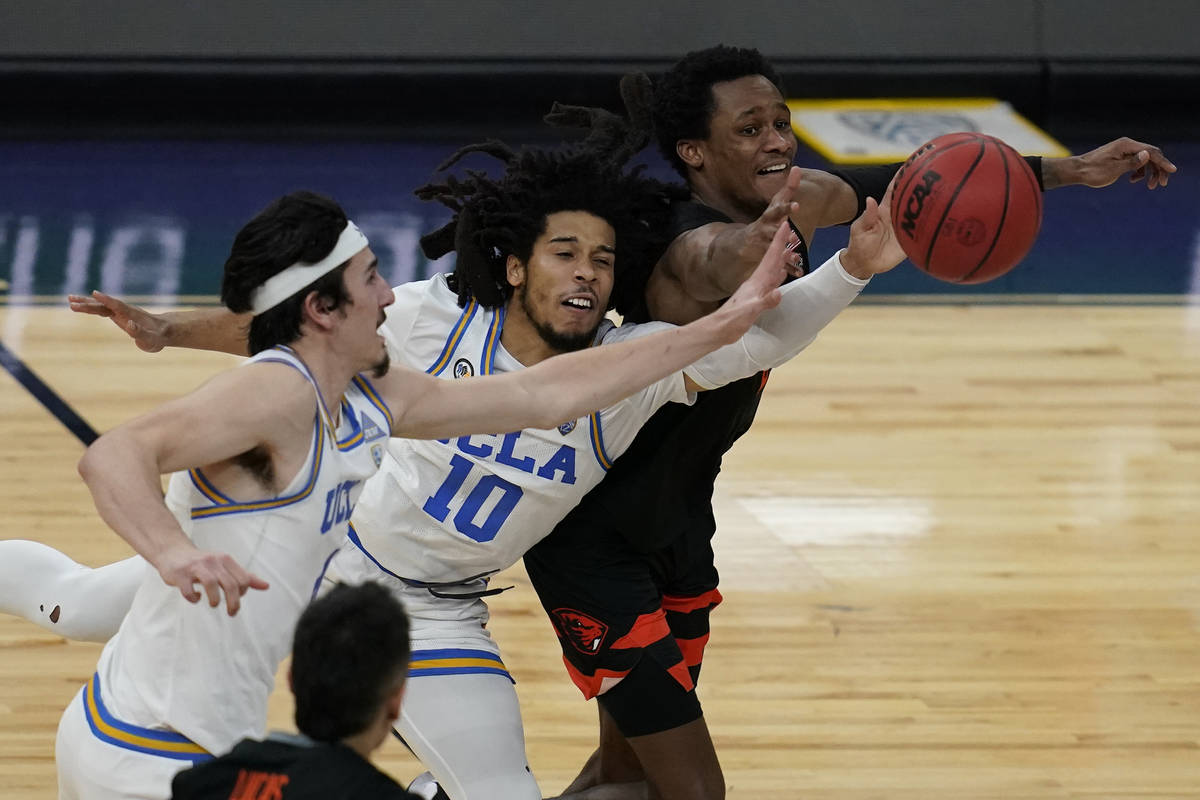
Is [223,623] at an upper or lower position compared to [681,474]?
upper

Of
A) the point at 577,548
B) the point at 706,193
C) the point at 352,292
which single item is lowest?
the point at 577,548

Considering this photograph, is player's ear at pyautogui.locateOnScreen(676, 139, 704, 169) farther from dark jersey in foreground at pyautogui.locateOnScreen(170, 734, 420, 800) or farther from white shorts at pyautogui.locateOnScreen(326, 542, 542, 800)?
dark jersey in foreground at pyautogui.locateOnScreen(170, 734, 420, 800)

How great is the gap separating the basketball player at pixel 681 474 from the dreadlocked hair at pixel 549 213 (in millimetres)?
45

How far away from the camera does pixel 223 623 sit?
2613 mm

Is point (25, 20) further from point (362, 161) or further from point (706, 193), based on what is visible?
point (706, 193)

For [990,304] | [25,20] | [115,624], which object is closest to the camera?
[115,624]

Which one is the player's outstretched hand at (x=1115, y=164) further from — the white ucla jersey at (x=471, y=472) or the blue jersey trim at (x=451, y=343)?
the blue jersey trim at (x=451, y=343)

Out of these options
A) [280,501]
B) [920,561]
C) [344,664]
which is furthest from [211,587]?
[920,561]

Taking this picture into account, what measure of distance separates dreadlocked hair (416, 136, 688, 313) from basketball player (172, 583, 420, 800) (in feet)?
4.78

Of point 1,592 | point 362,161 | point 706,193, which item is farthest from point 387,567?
point 362,161

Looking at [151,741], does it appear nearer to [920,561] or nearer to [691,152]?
[691,152]

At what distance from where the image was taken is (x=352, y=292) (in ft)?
9.01

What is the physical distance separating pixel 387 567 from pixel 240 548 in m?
0.90

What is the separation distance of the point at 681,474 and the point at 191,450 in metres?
1.39
